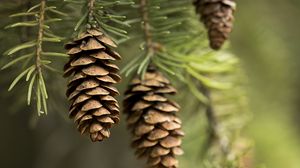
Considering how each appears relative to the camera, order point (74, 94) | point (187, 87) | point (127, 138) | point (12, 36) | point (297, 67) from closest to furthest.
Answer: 1. point (74, 94)
2. point (12, 36)
3. point (187, 87)
4. point (297, 67)
5. point (127, 138)

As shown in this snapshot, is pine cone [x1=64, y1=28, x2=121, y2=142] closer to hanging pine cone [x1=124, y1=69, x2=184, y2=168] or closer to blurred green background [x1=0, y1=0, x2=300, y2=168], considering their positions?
hanging pine cone [x1=124, y1=69, x2=184, y2=168]

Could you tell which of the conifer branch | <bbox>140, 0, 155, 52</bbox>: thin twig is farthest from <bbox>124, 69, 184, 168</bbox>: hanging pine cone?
the conifer branch

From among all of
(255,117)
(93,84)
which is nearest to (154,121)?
(93,84)

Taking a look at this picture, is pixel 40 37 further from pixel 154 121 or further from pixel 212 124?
pixel 212 124

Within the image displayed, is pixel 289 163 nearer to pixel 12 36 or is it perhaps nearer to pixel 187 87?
pixel 187 87

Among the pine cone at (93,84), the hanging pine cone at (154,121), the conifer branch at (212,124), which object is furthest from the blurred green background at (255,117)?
the pine cone at (93,84)

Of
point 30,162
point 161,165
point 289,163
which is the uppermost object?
point 161,165

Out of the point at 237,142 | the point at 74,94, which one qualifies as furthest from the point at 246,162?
the point at 74,94
